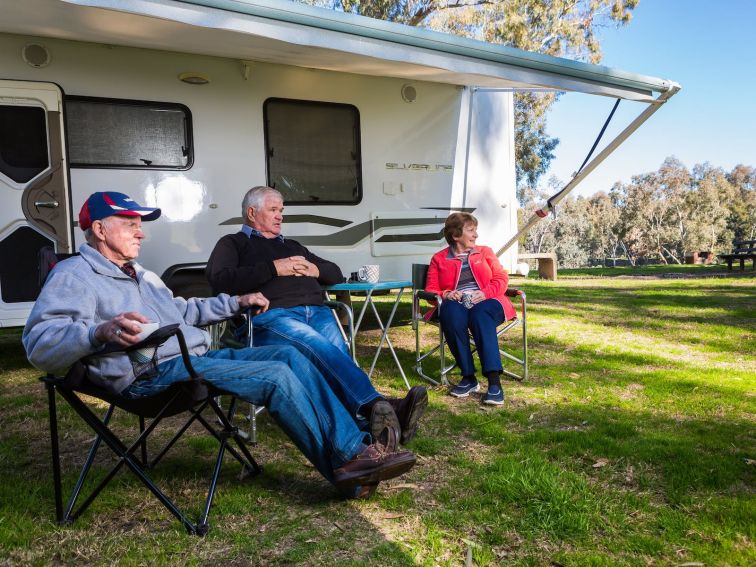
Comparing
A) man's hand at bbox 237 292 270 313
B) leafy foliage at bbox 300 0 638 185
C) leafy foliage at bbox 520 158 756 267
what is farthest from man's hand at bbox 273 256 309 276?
leafy foliage at bbox 520 158 756 267

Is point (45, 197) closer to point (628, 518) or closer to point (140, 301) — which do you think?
point (140, 301)

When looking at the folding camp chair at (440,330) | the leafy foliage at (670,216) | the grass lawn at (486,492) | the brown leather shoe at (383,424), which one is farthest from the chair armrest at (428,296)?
the leafy foliage at (670,216)

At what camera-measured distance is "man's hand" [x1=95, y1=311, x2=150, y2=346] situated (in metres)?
1.74

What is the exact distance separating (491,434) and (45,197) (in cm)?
286

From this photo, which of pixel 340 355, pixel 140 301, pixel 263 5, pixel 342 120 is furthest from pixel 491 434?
pixel 342 120

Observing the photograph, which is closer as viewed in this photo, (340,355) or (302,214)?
(340,355)

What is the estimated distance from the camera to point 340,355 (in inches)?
95.0

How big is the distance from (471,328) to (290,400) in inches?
66.7

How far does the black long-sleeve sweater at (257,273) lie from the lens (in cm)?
282

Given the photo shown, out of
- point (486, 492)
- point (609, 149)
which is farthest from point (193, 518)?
point (609, 149)

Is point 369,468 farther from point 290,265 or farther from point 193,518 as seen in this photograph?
point 290,265

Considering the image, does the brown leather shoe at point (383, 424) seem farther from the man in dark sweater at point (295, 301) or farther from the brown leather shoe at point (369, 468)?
the brown leather shoe at point (369, 468)

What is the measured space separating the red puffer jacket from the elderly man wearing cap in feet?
5.59

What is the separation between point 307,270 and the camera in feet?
9.64
